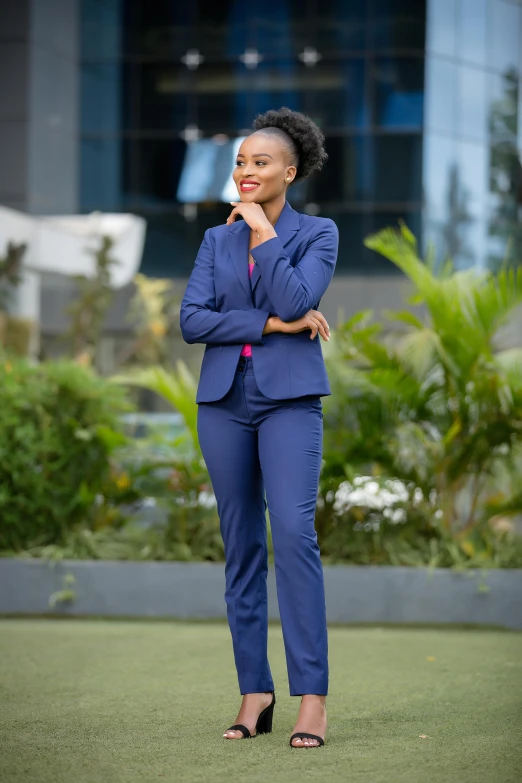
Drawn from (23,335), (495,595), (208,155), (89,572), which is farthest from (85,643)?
(208,155)

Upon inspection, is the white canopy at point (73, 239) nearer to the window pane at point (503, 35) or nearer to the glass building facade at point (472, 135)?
the glass building facade at point (472, 135)

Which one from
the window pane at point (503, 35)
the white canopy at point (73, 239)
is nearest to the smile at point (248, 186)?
the white canopy at point (73, 239)

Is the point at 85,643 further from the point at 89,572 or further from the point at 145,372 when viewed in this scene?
the point at 145,372

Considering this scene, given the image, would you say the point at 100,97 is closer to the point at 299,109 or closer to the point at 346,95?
the point at 299,109

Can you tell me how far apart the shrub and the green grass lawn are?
0.76m

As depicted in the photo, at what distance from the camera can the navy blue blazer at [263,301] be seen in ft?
11.0

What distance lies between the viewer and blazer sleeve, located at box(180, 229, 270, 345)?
3.41m

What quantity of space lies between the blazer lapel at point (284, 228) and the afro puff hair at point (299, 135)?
17 cm

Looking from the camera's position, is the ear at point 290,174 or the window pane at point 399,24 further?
the window pane at point 399,24

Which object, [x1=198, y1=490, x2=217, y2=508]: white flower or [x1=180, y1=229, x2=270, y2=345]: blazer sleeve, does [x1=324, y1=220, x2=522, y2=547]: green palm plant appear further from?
[x1=180, y1=229, x2=270, y2=345]: blazer sleeve

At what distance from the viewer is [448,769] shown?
3125 mm

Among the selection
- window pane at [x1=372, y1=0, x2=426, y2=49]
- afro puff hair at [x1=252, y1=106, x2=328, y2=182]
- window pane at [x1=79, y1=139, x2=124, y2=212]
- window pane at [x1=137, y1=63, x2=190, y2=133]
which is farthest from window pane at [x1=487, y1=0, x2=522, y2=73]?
afro puff hair at [x1=252, y1=106, x2=328, y2=182]

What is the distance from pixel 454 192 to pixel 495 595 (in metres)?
17.4

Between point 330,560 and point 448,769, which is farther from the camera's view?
point 330,560
